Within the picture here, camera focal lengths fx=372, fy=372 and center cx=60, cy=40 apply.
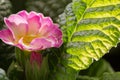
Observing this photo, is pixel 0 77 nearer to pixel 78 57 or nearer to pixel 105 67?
pixel 78 57

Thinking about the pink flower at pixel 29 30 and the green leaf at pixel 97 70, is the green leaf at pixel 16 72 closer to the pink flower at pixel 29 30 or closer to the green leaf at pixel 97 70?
the pink flower at pixel 29 30

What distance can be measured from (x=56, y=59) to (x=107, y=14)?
0.46 feet

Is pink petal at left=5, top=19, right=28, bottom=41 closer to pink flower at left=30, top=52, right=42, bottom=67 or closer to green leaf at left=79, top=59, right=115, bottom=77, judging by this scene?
pink flower at left=30, top=52, right=42, bottom=67

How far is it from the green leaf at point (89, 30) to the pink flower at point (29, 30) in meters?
0.03

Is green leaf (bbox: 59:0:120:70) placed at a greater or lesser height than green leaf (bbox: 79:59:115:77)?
greater

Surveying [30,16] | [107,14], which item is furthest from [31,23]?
[107,14]

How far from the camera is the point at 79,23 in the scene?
590mm

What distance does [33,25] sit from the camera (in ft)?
1.90

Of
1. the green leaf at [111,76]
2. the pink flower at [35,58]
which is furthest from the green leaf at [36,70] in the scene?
the green leaf at [111,76]

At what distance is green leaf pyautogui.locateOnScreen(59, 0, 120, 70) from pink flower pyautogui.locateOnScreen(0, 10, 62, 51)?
3 cm

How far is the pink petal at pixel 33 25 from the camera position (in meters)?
0.58

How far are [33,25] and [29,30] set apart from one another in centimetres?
1

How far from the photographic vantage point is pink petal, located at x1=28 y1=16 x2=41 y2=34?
576 millimetres

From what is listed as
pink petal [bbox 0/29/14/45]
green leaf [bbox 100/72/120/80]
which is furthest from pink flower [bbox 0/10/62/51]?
green leaf [bbox 100/72/120/80]
